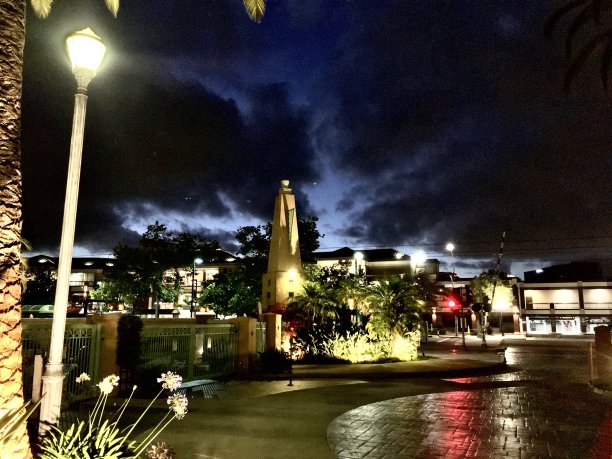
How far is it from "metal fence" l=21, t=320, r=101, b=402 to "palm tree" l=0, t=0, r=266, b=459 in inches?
225

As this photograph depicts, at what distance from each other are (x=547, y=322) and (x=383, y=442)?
62.0 metres

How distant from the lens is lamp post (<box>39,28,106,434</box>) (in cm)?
512

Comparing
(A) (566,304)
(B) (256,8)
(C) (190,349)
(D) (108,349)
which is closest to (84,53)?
(B) (256,8)

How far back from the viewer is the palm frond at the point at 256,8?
8.98m

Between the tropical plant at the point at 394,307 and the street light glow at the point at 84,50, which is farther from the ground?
the street light glow at the point at 84,50

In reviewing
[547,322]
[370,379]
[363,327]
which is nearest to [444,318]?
[547,322]

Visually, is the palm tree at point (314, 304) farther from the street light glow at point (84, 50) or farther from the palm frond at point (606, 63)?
the street light glow at point (84, 50)

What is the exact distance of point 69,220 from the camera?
17.6 ft

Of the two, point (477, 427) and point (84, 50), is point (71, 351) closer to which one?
point (84, 50)

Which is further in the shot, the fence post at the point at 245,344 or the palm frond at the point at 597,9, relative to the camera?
the fence post at the point at 245,344

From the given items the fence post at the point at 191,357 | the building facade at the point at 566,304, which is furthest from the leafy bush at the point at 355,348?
the building facade at the point at 566,304

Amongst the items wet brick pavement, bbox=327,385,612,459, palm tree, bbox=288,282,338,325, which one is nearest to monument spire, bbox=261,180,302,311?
palm tree, bbox=288,282,338,325

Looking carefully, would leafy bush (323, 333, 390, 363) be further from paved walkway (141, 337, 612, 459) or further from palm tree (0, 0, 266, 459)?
palm tree (0, 0, 266, 459)

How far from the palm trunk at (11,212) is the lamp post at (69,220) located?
32cm
